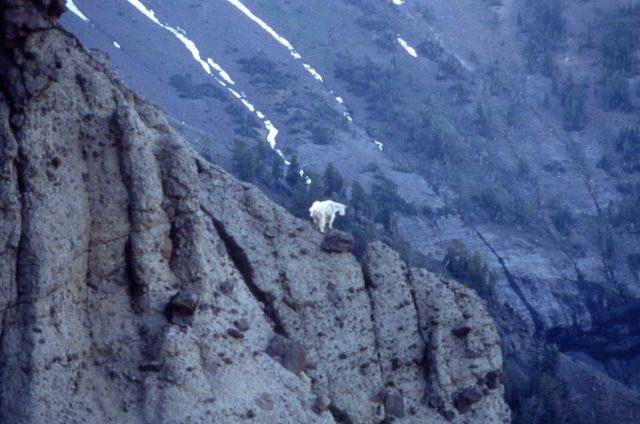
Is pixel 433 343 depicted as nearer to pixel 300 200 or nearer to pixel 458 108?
pixel 300 200

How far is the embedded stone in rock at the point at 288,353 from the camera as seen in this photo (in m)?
11.7

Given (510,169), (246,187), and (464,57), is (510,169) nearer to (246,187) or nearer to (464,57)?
(464,57)

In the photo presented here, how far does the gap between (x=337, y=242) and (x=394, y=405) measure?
95.3 inches

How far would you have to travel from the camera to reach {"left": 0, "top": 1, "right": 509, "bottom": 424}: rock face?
33.4ft

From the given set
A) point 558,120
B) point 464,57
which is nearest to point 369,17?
point 464,57

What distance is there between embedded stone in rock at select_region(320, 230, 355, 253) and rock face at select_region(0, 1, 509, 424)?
0.30 feet

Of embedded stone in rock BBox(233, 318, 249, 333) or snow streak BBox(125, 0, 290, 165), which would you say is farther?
snow streak BBox(125, 0, 290, 165)

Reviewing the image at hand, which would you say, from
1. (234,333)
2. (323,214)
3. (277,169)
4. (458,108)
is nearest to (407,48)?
(458,108)

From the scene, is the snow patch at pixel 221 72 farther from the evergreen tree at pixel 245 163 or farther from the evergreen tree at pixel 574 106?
the evergreen tree at pixel 574 106

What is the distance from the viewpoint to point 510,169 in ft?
224

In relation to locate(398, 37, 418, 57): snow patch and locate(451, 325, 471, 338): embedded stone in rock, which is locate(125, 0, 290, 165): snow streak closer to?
locate(398, 37, 418, 57): snow patch

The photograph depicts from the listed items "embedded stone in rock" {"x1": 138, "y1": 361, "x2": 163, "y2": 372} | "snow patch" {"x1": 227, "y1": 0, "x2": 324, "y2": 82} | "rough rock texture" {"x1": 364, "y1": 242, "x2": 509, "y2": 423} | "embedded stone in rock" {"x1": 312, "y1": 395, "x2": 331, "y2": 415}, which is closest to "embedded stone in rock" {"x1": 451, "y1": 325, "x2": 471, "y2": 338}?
"rough rock texture" {"x1": 364, "y1": 242, "x2": 509, "y2": 423}

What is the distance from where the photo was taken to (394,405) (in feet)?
41.7

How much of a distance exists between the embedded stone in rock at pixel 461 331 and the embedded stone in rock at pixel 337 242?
1.85 meters
